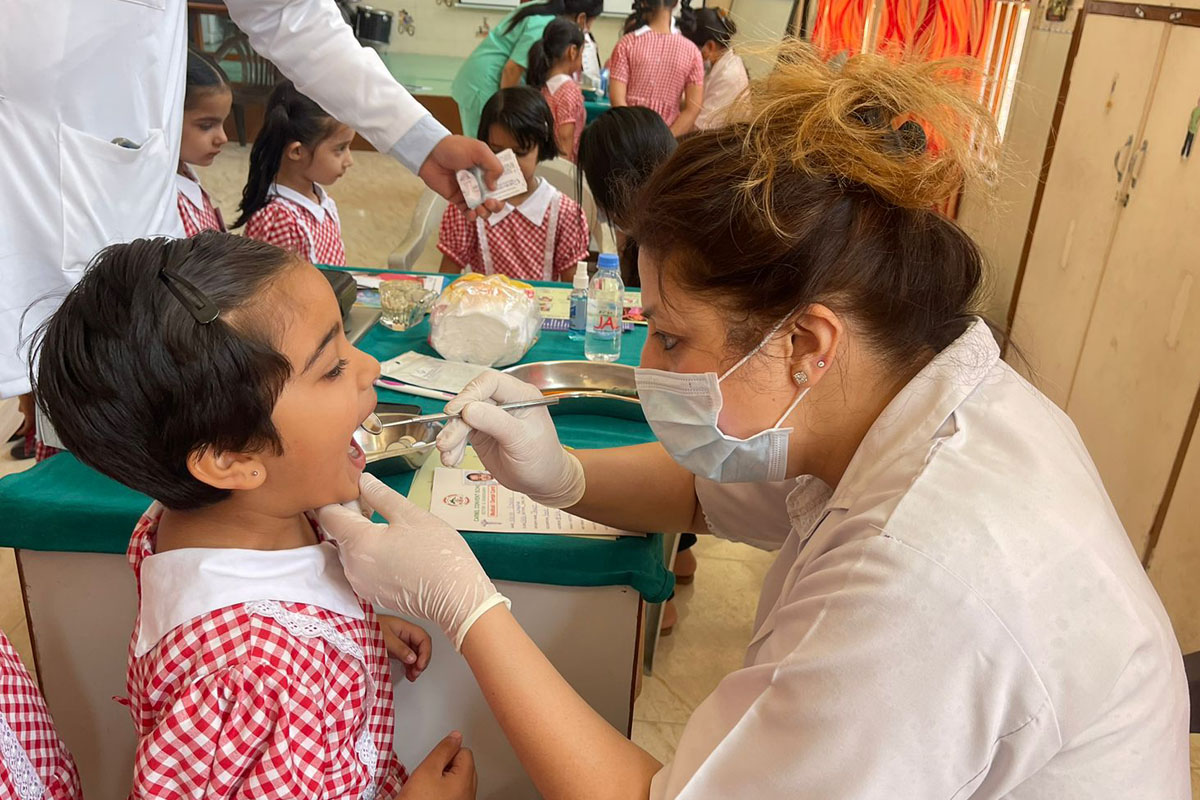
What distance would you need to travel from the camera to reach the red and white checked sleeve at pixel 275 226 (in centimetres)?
234

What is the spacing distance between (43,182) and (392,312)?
621 millimetres

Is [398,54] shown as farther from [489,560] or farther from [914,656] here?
[914,656]

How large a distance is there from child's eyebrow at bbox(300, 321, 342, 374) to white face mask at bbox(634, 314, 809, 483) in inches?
12.7

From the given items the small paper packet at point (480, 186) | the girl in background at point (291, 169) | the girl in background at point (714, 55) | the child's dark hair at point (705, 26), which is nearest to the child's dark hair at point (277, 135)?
the girl in background at point (291, 169)

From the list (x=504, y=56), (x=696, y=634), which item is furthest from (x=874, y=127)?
(x=504, y=56)

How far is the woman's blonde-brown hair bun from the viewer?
0.84m

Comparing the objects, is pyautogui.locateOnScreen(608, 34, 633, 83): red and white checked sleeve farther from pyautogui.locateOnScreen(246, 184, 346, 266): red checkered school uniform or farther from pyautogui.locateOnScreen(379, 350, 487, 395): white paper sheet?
pyautogui.locateOnScreen(379, 350, 487, 395): white paper sheet

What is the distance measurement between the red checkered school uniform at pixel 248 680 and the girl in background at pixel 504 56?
3768 millimetres

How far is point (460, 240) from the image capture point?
278 cm

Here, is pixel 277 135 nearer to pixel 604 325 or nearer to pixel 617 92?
pixel 604 325

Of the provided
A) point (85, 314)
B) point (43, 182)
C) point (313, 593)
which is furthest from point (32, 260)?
point (313, 593)

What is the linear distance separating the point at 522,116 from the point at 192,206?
3.20 ft

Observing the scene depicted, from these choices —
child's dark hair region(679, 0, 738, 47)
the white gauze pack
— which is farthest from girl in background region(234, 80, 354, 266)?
child's dark hair region(679, 0, 738, 47)

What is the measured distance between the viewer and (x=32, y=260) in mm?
1472
